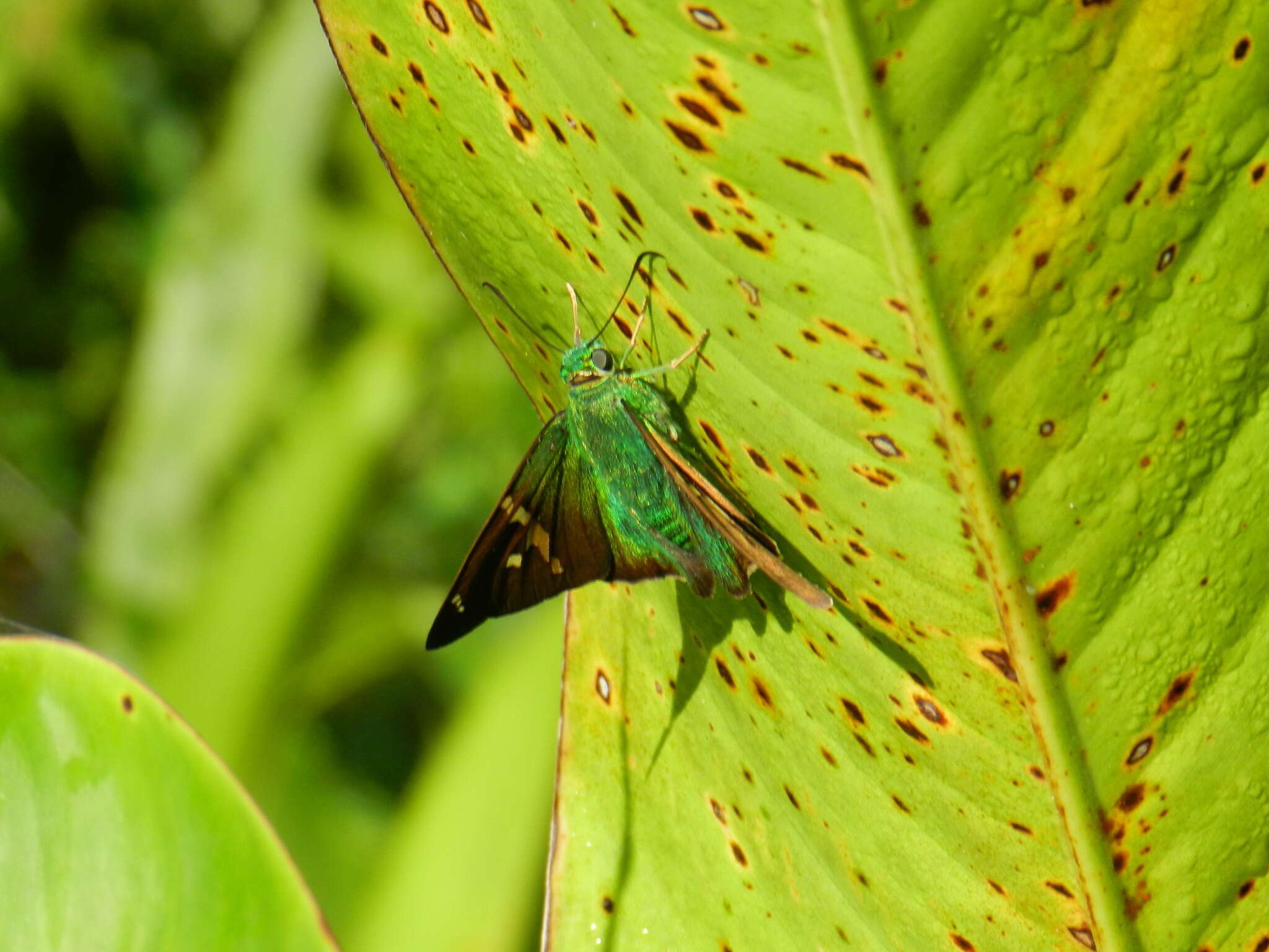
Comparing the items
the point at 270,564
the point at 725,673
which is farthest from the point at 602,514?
the point at 270,564

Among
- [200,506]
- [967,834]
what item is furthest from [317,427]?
[967,834]

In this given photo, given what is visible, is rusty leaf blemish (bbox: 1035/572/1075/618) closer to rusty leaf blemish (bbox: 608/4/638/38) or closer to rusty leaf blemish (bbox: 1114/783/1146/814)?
rusty leaf blemish (bbox: 1114/783/1146/814)

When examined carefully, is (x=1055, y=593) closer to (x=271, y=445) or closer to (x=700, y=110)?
(x=700, y=110)

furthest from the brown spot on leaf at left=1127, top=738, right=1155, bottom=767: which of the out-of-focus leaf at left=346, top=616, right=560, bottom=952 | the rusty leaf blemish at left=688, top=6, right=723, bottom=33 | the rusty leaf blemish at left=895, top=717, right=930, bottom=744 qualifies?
the out-of-focus leaf at left=346, top=616, right=560, bottom=952

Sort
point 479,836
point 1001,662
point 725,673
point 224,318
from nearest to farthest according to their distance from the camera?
point 1001,662 < point 725,673 < point 479,836 < point 224,318

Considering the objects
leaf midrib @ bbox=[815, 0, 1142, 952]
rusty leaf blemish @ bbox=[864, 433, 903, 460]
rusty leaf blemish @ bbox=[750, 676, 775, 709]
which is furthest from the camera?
rusty leaf blemish @ bbox=[750, 676, 775, 709]

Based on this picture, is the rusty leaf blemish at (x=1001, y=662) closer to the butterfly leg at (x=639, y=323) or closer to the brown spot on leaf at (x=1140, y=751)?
the brown spot on leaf at (x=1140, y=751)

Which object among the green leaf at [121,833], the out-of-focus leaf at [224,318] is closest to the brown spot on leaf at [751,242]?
the green leaf at [121,833]
